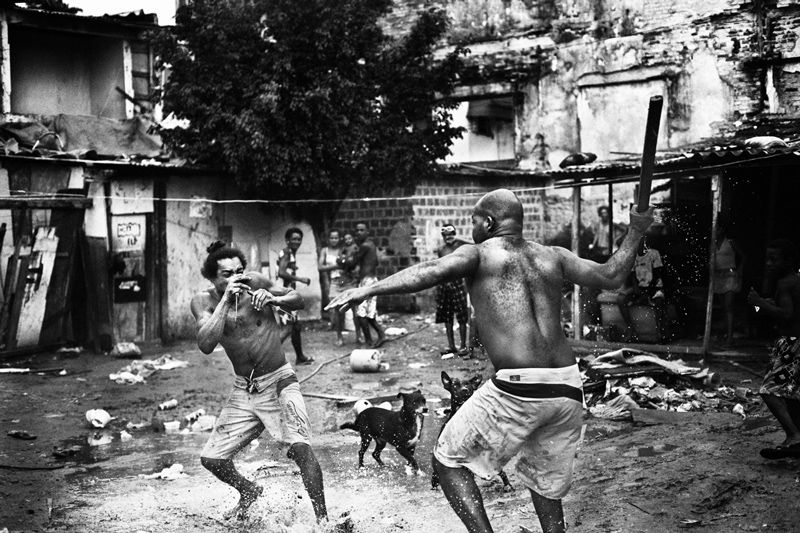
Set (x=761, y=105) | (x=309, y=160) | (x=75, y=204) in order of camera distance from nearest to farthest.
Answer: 1. (x=75, y=204)
2. (x=309, y=160)
3. (x=761, y=105)

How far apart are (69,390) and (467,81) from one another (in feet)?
40.4

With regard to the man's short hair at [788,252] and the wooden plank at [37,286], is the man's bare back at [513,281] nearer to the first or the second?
the man's short hair at [788,252]

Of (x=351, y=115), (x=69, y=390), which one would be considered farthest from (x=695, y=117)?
(x=69, y=390)

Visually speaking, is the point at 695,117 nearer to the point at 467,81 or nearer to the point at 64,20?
the point at 467,81

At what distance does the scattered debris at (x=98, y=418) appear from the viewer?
8.62 meters

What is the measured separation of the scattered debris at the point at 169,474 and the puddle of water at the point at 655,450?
381cm

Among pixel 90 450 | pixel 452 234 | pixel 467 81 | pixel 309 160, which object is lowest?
pixel 90 450

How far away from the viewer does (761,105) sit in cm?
1689

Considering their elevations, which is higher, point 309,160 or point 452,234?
point 309,160

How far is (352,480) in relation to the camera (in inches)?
257

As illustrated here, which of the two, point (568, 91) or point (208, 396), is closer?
point (208, 396)

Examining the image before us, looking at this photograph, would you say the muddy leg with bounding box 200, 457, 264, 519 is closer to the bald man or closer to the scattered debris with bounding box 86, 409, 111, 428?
the bald man

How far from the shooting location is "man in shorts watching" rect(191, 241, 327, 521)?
5.11 meters

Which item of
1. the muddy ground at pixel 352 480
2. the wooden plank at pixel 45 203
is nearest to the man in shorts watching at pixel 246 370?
the muddy ground at pixel 352 480
